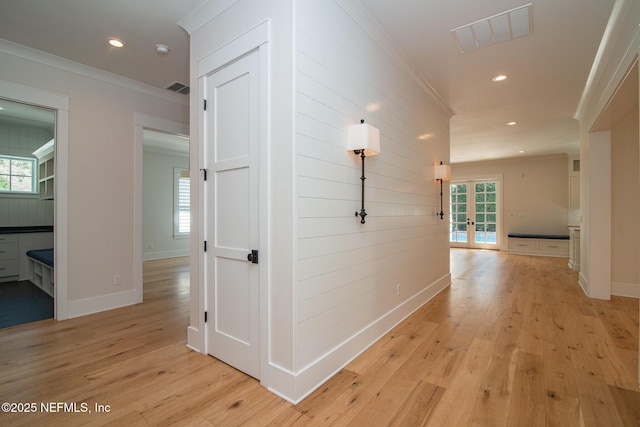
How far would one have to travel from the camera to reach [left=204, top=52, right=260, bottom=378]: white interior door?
2.11 m

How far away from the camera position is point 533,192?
8727 millimetres

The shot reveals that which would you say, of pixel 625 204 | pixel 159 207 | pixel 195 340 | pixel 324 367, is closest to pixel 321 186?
pixel 324 367

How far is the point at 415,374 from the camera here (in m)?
2.17

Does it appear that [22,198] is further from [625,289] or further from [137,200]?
[625,289]

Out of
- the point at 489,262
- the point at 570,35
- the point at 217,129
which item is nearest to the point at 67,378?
the point at 217,129

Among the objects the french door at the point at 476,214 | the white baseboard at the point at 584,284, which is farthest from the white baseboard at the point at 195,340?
the french door at the point at 476,214

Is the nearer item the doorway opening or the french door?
the doorway opening

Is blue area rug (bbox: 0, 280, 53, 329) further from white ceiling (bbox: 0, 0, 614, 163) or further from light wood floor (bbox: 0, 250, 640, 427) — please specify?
white ceiling (bbox: 0, 0, 614, 163)

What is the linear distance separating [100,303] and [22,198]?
12.6ft

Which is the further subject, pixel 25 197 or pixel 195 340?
pixel 25 197

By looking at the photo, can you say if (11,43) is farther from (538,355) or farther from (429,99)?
(538,355)

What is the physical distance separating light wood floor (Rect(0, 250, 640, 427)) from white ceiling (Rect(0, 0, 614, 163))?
2872mm

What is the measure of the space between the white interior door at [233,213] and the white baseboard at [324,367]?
24 centimetres

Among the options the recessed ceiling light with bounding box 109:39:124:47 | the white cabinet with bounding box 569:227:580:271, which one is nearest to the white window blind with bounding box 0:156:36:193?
the recessed ceiling light with bounding box 109:39:124:47
